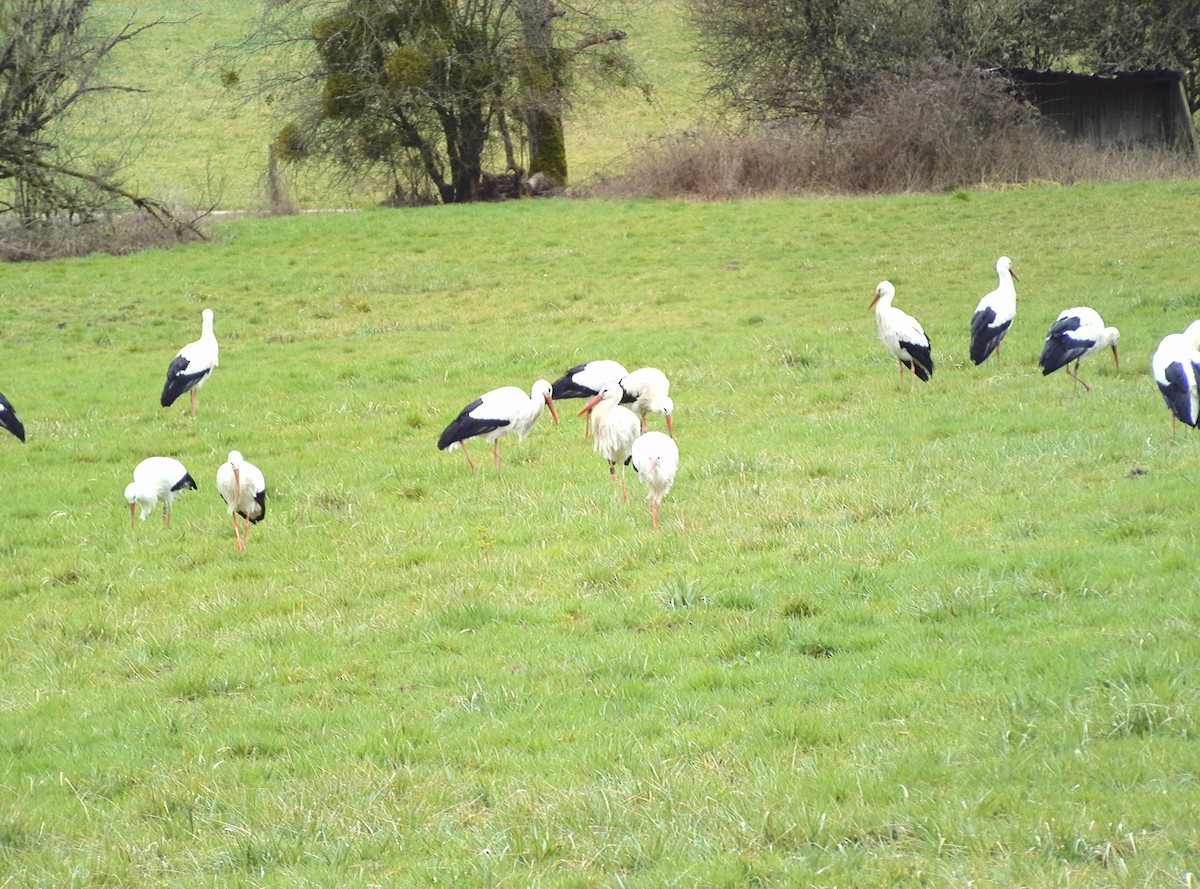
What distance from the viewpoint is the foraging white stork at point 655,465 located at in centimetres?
891

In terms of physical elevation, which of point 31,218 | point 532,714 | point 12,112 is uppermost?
point 12,112

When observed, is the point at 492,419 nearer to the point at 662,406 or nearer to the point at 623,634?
the point at 662,406

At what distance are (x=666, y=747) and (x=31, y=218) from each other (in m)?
27.4

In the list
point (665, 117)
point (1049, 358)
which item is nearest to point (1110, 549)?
point (1049, 358)

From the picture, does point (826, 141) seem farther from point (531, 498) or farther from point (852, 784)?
point (852, 784)

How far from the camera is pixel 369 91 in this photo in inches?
1379

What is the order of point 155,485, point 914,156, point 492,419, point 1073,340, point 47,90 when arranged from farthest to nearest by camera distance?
point 914,156, point 47,90, point 1073,340, point 492,419, point 155,485

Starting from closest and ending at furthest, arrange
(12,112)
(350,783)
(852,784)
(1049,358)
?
1. (852,784)
2. (350,783)
3. (1049,358)
4. (12,112)

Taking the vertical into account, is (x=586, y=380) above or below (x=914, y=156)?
below

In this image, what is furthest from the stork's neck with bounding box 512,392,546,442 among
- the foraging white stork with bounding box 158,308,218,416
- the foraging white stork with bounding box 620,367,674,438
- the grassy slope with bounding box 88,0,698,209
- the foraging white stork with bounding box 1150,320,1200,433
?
the grassy slope with bounding box 88,0,698,209

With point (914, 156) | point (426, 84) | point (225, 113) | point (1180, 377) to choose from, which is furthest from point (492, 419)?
point (225, 113)

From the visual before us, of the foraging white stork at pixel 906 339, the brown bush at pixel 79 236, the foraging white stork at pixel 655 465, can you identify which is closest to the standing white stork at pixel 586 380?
the foraging white stork at pixel 906 339

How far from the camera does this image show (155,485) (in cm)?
1042

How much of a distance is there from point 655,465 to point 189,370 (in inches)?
307
